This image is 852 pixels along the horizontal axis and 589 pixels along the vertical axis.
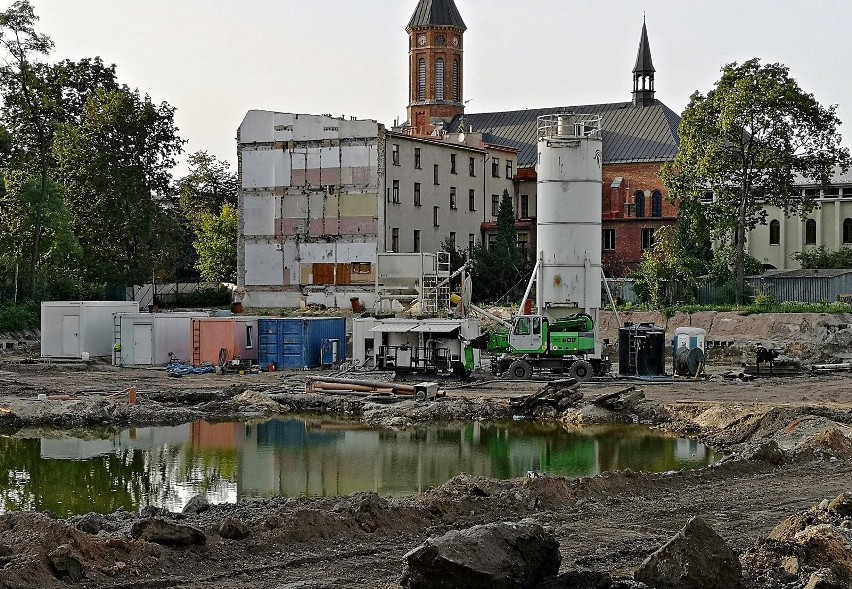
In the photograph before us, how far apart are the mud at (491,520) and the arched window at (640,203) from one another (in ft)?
147

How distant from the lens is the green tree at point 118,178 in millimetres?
62969

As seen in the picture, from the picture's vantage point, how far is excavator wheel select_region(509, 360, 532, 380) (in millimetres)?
40844

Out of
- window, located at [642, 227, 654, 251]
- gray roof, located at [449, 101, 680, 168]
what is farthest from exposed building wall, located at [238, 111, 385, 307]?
window, located at [642, 227, 654, 251]

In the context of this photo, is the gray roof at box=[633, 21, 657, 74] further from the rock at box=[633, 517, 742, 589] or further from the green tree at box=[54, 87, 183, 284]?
the rock at box=[633, 517, 742, 589]

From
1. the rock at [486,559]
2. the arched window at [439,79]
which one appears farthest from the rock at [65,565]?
the arched window at [439,79]

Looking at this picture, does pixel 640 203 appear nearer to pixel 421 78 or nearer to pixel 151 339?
pixel 421 78

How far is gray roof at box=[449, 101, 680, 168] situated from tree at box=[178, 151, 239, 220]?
16.1 m

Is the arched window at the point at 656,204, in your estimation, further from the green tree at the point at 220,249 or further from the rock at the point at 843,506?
the rock at the point at 843,506

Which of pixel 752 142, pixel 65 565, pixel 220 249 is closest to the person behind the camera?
pixel 65 565

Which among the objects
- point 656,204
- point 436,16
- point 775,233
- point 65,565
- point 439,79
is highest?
point 436,16

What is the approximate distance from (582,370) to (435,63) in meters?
52.9

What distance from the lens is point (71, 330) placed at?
47344 mm

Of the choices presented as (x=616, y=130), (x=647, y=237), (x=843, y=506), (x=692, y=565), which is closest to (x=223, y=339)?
(x=843, y=506)

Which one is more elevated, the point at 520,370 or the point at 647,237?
the point at 647,237
